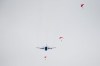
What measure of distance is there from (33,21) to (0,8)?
509 mm

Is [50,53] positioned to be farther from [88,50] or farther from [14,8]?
[14,8]

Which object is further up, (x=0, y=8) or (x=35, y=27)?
(x=0, y=8)

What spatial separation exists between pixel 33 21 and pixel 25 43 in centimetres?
34

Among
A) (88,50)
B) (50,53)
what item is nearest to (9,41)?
(50,53)

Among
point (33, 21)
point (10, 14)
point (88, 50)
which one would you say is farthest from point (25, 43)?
point (88, 50)

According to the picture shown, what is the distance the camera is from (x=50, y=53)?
203 cm

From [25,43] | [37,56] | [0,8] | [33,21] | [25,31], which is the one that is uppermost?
[0,8]

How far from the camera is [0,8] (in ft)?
6.75

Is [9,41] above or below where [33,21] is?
below

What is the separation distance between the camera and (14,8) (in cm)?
207

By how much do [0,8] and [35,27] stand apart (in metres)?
0.57

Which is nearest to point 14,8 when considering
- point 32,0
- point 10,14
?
point 10,14

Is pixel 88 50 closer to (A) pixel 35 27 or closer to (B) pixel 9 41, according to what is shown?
(A) pixel 35 27

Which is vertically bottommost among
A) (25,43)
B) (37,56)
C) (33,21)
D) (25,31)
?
(37,56)
